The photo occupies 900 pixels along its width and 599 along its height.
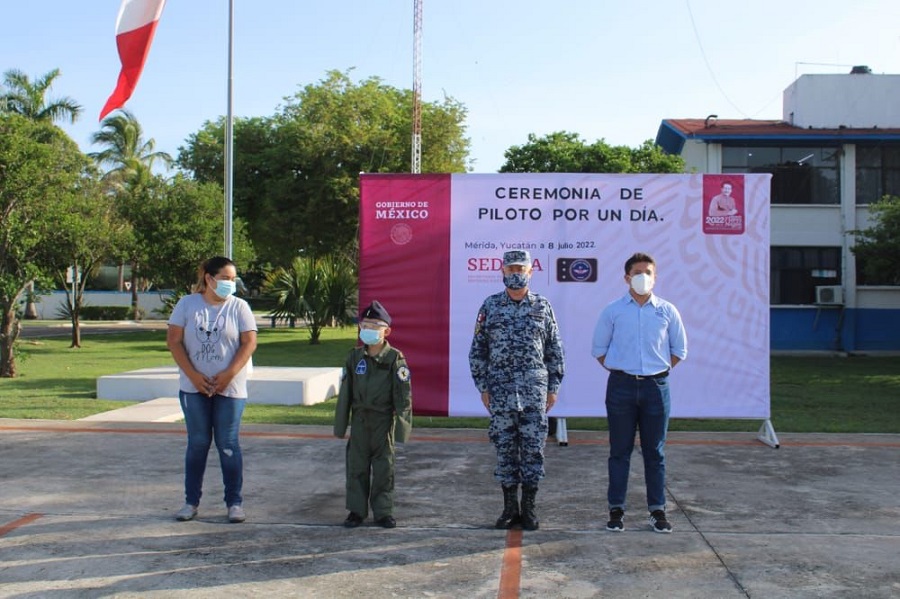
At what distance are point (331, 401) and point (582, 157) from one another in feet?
66.1

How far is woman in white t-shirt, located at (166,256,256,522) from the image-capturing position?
6.02 m

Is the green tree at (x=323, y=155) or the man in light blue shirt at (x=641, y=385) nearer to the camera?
the man in light blue shirt at (x=641, y=385)

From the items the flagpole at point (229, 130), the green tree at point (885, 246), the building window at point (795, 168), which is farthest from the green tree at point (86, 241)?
the green tree at point (885, 246)

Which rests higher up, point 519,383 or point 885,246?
point 885,246

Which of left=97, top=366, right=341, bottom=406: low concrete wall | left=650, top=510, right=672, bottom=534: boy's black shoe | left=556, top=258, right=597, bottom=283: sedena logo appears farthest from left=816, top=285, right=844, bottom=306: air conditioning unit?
left=650, top=510, right=672, bottom=534: boy's black shoe

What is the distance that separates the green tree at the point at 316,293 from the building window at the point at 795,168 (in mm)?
13180

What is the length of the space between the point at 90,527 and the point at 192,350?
134cm

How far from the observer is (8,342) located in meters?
16.0

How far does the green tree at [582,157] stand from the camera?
29.9m

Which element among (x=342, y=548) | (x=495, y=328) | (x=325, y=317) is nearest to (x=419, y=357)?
(x=495, y=328)

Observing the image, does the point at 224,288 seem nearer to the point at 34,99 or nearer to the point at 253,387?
the point at 253,387

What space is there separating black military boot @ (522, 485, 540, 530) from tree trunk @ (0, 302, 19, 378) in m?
13.2

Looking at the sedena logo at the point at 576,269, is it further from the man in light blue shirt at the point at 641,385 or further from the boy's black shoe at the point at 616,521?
the boy's black shoe at the point at 616,521

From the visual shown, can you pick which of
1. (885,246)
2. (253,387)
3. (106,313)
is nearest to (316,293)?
(253,387)
